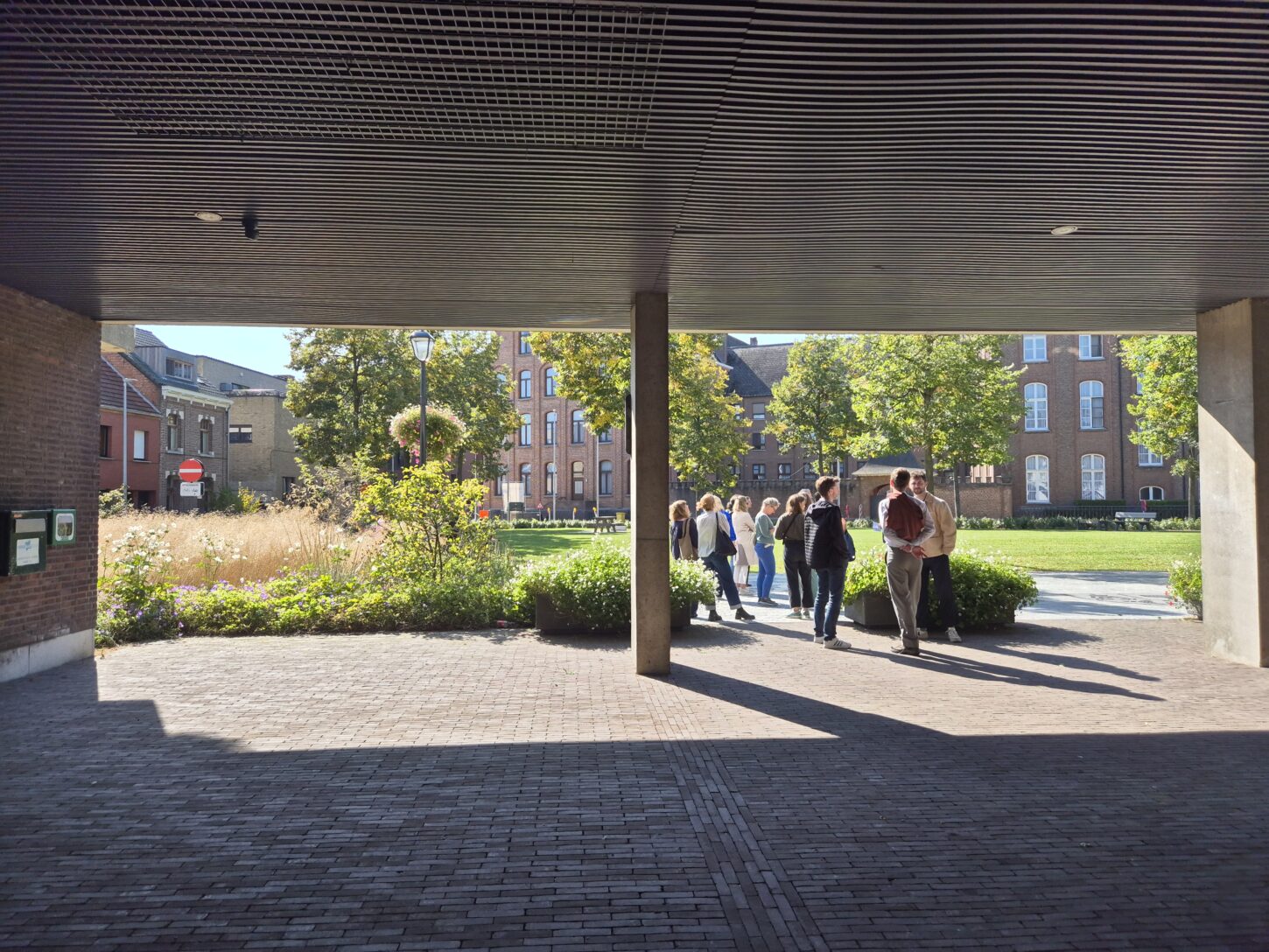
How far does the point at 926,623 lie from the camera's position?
1173 centimetres

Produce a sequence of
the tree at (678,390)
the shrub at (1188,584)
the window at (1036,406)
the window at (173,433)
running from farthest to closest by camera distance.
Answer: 1. the window at (1036,406)
2. the window at (173,433)
3. the tree at (678,390)
4. the shrub at (1188,584)

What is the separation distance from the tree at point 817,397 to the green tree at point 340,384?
19.0 m

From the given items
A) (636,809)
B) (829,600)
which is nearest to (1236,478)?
(829,600)

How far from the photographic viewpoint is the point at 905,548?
10.3 metres

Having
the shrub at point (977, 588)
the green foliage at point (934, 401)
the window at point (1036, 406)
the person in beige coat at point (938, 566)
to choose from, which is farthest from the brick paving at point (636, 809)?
the window at point (1036, 406)

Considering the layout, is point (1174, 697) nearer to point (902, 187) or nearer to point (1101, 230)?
point (1101, 230)

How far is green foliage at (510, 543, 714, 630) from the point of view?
1173cm

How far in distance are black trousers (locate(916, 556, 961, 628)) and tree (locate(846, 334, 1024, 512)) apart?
44.5ft

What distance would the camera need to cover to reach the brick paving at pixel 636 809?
3852 mm

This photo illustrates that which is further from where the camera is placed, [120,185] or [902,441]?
[902,441]

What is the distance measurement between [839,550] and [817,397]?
37.2 meters

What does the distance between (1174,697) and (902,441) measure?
18.5 meters

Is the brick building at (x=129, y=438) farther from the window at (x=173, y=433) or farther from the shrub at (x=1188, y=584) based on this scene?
the shrub at (x=1188, y=584)

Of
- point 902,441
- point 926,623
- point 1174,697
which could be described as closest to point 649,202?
point 1174,697
